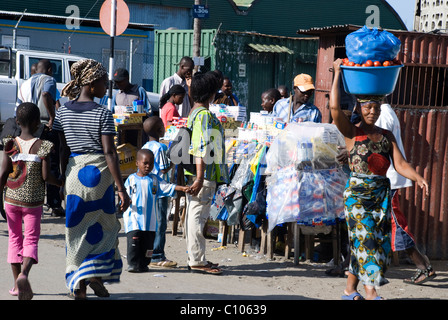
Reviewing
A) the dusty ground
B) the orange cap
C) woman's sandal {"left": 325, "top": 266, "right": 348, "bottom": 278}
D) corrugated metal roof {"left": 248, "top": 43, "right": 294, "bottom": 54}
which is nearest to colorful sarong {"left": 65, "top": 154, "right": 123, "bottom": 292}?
the dusty ground

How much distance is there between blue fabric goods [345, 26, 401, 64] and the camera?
5543mm

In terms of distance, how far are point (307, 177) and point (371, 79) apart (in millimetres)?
1916

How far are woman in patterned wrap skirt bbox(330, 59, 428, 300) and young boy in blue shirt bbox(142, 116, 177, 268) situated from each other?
2234 mm

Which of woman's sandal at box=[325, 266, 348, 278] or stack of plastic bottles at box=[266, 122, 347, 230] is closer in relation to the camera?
woman's sandal at box=[325, 266, 348, 278]

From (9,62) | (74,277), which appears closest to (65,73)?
(9,62)

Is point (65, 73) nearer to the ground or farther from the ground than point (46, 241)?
farther from the ground

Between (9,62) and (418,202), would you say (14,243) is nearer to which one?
(418,202)

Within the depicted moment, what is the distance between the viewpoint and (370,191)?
5590mm

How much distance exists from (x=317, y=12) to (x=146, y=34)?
35.0ft

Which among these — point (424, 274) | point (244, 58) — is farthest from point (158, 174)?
point (244, 58)

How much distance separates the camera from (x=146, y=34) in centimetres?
2556

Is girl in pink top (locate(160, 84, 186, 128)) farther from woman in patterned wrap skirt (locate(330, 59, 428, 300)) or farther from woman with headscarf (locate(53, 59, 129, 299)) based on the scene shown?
woman in patterned wrap skirt (locate(330, 59, 428, 300))

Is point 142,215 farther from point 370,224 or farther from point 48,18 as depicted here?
point 48,18

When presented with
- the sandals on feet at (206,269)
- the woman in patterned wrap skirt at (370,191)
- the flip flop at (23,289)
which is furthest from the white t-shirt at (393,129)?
the flip flop at (23,289)
